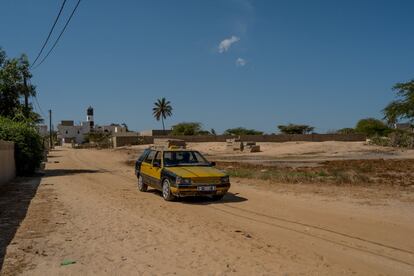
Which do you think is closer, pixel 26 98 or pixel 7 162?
pixel 7 162

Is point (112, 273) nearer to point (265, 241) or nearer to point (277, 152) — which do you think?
point (265, 241)

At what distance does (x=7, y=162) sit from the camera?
2011 cm

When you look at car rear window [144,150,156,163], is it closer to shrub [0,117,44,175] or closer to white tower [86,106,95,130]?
shrub [0,117,44,175]

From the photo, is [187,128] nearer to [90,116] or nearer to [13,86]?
[90,116]

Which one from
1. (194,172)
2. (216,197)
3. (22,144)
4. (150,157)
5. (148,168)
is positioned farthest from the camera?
(22,144)

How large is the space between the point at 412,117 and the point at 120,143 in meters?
56.3

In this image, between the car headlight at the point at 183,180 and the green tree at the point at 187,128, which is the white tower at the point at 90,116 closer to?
the green tree at the point at 187,128

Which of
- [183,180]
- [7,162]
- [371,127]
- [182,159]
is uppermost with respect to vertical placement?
[371,127]

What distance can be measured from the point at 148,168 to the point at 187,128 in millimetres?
93296

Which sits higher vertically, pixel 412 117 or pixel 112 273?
pixel 412 117

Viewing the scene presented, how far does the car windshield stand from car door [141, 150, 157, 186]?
0.81 m

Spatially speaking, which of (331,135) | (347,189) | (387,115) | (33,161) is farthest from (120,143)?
(347,189)

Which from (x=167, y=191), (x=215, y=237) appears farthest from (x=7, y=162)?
(x=215, y=237)

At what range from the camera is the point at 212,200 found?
1412cm
